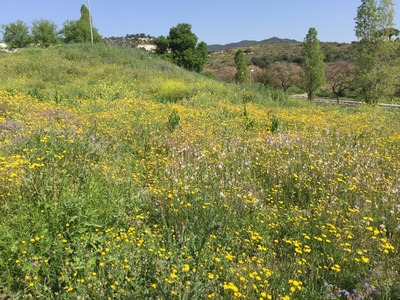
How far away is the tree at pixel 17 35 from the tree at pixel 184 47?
93.7 feet

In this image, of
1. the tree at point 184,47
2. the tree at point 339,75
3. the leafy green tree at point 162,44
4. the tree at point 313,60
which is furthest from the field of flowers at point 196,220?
the leafy green tree at point 162,44

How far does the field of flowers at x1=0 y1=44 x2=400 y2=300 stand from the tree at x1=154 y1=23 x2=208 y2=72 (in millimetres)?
42524

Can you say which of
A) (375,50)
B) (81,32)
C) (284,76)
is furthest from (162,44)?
(375,50)

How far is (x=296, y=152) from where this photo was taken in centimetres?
592

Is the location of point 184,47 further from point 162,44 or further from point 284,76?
point 284,76

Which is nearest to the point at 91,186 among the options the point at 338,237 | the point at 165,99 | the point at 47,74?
the point at 338,237

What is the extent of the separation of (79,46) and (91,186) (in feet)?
88.2

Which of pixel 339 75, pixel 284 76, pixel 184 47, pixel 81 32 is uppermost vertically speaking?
pixel 81 32

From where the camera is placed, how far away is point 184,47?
4828 centimetres

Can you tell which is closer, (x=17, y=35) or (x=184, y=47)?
(x=184, y=47)

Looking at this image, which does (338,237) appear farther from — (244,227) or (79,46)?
(79,46)

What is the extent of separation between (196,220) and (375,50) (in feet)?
89.6

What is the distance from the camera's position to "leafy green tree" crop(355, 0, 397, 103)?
24578mm

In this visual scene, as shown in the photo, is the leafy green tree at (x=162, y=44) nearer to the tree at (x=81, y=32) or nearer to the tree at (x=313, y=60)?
the tree at (x=81, y=32)
